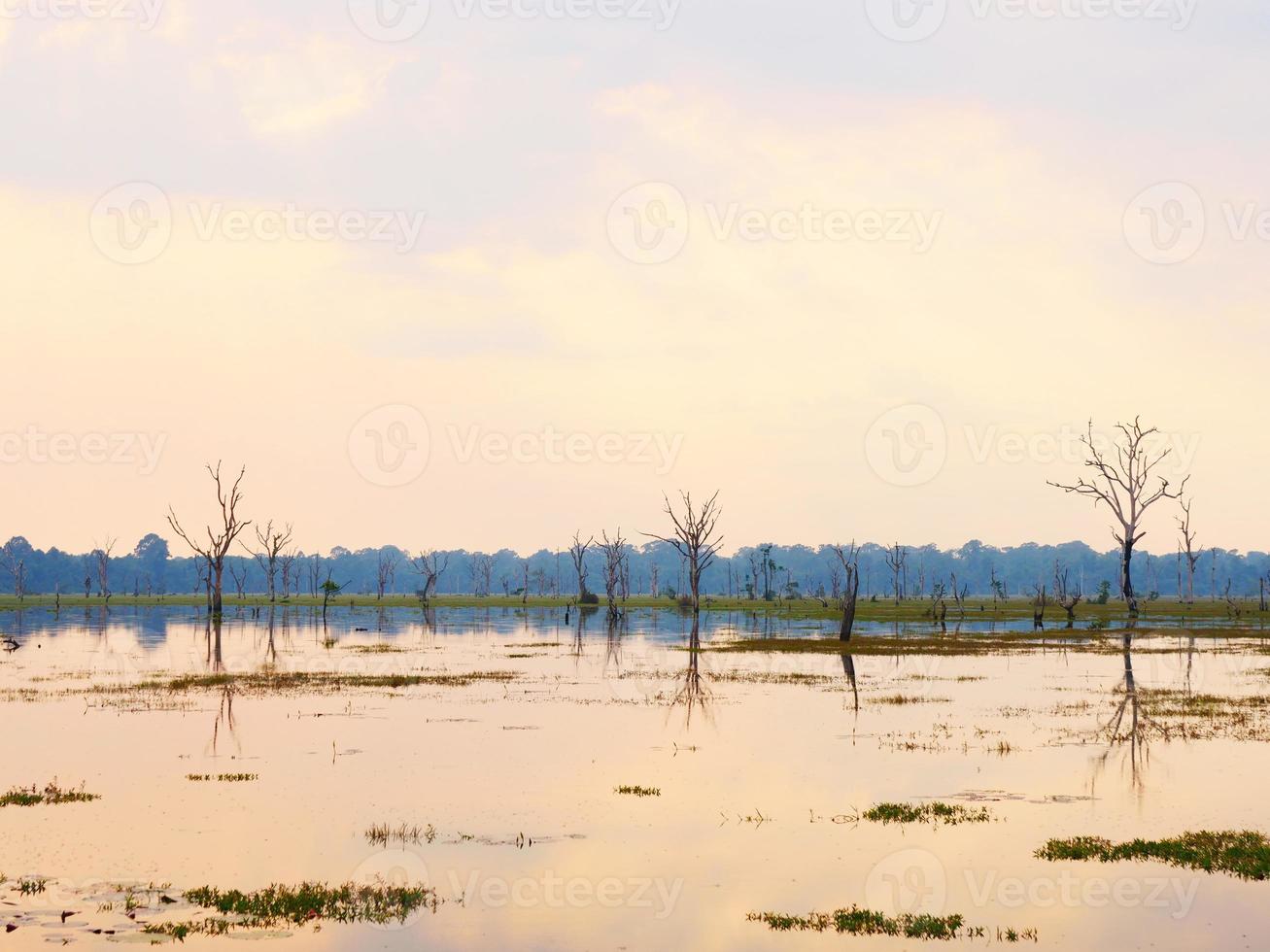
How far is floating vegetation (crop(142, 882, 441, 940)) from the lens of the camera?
13141mm

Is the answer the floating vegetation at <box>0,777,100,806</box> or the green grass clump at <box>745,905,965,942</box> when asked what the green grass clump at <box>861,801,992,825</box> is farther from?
the floating vegetation at <box>0,777,100,806</box>

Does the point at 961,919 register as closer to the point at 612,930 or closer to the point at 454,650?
the point at 612,930

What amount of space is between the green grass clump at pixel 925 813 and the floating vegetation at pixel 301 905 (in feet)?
25.2

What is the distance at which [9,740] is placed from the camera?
26.7 m

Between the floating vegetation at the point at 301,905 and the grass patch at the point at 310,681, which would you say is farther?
the grass patch at the point at 310,681

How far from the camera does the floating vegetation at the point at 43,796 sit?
1948 centimetres

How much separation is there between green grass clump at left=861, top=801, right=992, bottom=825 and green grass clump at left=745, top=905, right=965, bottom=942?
187 inches

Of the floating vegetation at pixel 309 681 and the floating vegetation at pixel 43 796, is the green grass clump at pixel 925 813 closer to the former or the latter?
the floating vegetation at pixel 43 796

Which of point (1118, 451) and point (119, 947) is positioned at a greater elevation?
point (1118, 451)

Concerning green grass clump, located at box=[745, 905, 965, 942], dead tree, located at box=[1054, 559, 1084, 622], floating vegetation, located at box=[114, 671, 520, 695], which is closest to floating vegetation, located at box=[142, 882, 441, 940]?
green grass clump, located at box=[745, 905, 965, 942]

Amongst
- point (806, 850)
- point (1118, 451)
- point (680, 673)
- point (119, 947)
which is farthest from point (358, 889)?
point (1118, 451)

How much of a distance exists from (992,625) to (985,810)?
67.9 m

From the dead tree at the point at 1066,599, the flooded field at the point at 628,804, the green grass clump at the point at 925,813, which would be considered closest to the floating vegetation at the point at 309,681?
the flooded field at the point at 628,804

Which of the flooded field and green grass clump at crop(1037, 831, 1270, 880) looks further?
green grass clump at crop(1037, 831, 1270, 880)
